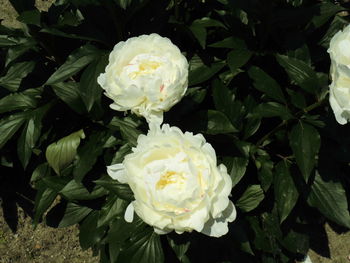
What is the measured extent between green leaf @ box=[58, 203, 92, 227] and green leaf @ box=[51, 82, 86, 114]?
756 millimetres

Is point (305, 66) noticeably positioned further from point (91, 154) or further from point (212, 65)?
point (91, 154)

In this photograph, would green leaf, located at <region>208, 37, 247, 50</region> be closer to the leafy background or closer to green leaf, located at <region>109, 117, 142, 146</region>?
the leafy background

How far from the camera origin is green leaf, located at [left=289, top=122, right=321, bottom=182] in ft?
6.30

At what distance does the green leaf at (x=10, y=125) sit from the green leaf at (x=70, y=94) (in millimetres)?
312

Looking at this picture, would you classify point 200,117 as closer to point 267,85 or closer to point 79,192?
point 267,85

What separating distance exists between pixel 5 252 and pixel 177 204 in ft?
7.20

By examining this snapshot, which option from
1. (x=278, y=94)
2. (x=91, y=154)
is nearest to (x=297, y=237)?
(x=278, y=94)

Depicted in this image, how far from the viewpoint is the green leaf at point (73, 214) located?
107 inches

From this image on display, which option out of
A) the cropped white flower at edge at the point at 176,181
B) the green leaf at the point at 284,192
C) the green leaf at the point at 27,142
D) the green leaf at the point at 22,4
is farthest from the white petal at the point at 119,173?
the green leaf at the point at 22,4

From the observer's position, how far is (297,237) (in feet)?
8.79

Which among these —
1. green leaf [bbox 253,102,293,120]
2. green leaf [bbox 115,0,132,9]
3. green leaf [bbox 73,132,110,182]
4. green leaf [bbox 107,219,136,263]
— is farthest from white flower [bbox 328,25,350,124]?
green leaf [bbox 73,132,110,182]

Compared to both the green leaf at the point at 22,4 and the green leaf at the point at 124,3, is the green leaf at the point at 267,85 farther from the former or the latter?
the green leaf at the point at 22,4

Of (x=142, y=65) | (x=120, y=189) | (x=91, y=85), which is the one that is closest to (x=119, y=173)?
(x=120, y=189)

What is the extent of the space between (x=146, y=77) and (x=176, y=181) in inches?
16.9
